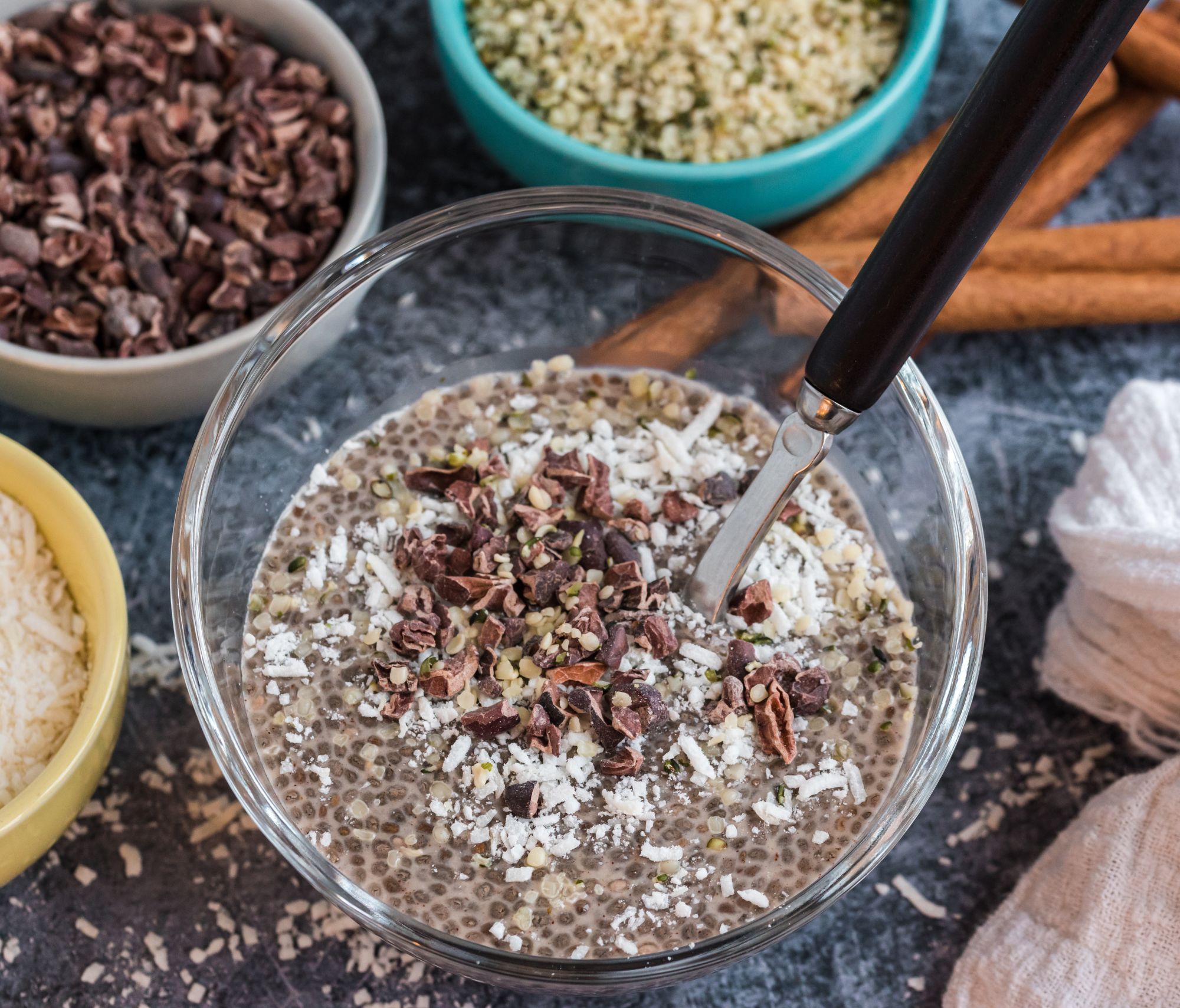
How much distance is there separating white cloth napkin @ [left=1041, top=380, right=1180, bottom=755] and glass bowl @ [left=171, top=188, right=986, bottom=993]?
10.8 inches

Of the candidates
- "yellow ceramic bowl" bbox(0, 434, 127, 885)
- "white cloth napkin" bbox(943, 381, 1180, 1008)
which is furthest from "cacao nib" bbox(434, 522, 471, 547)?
"white cloth napkin" bbox(943, 381, 1180, 1008)

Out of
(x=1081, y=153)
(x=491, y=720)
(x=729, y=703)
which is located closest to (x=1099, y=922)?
(x=729, y=703)

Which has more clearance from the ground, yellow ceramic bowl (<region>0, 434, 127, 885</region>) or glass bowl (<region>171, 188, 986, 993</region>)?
glass bowl (<region>171, 188, 986, 993</region>)

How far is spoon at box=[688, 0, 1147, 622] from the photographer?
110 centimetres

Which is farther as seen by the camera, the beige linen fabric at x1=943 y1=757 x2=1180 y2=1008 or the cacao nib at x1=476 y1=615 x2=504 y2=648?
the beige linen fabric at x1=943 y1=757 x2=1180 y2=1008

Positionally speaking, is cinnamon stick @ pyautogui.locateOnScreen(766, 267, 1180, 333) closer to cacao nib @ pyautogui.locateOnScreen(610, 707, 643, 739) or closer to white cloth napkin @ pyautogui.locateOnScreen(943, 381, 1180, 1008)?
white cloth napkin @ pyautogui.locateOnScreen(943, 381, 1180, 1008)

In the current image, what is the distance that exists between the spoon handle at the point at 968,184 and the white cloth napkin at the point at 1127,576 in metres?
0.60

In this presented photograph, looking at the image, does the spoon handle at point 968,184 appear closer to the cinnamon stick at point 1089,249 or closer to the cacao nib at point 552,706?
the cacao nib at point 552,706

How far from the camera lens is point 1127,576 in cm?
169

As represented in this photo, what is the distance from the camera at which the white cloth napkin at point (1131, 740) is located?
1.62 m

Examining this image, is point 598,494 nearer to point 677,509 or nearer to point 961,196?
point 677,509

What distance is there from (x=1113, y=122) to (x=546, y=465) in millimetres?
1178

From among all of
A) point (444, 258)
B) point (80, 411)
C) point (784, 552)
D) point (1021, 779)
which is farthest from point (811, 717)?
point (80, 411)

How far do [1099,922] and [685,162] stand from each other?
1.22 metres
